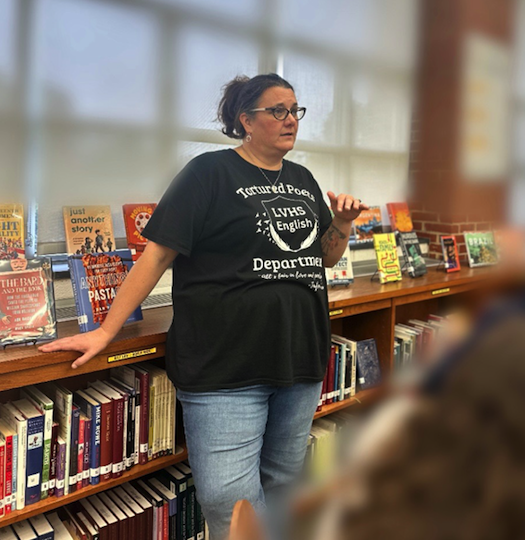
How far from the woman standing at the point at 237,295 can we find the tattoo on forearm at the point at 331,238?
0.17 meters

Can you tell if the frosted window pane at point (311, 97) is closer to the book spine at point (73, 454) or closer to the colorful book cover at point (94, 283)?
the colorful book cover at point (94, 283)

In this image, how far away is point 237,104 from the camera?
1559 mm

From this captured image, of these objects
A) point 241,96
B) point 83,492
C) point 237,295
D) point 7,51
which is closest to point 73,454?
point 83,492

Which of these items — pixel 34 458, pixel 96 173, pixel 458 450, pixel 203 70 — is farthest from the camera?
pixel 203 70

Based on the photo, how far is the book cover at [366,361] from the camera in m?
2.34

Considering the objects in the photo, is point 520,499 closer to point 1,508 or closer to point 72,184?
point 1,508

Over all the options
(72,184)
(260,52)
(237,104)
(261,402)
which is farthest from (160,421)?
(260,52)

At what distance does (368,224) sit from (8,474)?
77.9 inches

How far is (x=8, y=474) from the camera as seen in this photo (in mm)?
1450

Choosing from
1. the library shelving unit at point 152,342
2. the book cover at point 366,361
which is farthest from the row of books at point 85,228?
the book cover at point 366,361

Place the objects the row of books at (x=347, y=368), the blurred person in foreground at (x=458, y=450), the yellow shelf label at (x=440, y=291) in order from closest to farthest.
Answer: the blurred person in foreground at (x=458, y=450), the row of books at (x=347, y=368), the yellow shelf label at (x=440, y=291)

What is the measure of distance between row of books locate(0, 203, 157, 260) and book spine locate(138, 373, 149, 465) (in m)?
0.43

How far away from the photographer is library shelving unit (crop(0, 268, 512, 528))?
1.38 m

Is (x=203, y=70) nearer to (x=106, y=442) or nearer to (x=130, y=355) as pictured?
(x=130, y=355)
